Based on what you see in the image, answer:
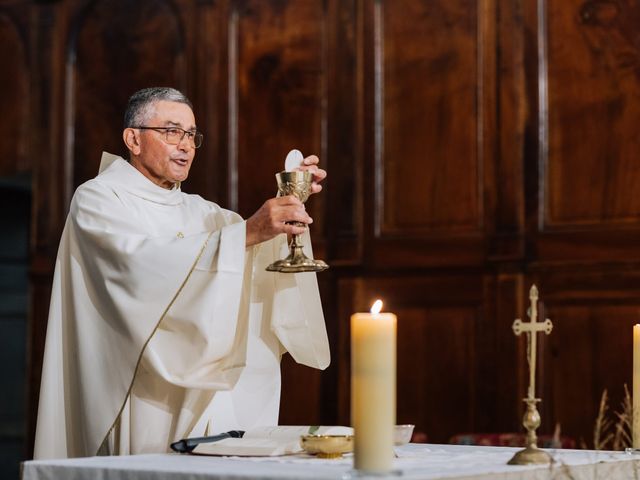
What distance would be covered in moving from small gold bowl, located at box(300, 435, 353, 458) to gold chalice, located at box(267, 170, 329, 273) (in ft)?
2.39

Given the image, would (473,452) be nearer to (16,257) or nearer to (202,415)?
(202,415)

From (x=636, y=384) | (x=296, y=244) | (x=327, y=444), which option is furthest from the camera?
(x=296, y=244)

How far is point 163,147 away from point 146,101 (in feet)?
0.66

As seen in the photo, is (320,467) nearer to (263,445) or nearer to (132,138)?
(263,445)

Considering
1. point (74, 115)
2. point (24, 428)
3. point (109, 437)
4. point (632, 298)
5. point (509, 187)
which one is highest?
point (74, 115)

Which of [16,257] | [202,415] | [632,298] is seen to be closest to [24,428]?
[16,257]

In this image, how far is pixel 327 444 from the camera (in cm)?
319

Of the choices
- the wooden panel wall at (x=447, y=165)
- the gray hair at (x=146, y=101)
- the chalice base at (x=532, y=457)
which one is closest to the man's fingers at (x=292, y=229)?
the gray hair at (x=146, y=101)

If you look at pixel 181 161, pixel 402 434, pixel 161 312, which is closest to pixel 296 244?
pixel 161 312

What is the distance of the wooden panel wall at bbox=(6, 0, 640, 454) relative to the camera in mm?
6586

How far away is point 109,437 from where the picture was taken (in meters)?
4.19

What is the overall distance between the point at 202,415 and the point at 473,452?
1.04m

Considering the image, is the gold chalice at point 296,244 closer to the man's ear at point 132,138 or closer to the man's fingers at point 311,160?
the man's fingers at point 311,160

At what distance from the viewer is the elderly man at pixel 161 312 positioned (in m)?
3.98
